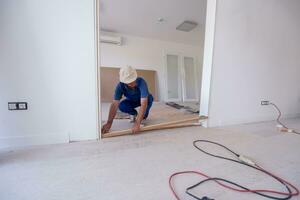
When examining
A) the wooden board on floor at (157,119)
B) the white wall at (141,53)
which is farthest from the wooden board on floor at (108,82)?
the wooden board on floor at (157,119)

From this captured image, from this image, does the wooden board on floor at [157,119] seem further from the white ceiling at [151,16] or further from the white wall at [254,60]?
the white ceiling at [151,16]

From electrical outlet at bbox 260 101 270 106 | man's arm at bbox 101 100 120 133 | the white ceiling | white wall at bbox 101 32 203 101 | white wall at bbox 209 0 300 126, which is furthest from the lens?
white wall at bbox 101 32 203 101

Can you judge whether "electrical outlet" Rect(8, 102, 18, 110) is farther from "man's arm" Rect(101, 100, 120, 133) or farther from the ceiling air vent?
the ceiling air vent

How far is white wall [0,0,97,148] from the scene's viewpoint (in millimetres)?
1435

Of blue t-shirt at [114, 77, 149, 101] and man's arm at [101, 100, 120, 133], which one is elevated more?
blue t-shirt at [114, 77, 149, 101]

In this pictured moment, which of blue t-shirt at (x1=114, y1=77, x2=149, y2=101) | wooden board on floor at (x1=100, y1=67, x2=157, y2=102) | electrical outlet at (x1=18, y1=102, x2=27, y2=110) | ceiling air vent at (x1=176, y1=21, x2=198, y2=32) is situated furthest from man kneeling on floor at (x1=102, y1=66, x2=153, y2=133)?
ceiling air vent at (x1=176, y1=21, x2=198, y2=32)

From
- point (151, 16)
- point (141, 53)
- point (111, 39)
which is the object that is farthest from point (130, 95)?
point (141, 53)

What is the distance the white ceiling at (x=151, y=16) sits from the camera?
368 centimetres

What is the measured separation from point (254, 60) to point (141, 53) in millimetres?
3923

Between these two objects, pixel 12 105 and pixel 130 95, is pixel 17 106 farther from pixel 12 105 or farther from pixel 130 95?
Answer: pixel 130 95

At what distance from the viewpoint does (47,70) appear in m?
1.54

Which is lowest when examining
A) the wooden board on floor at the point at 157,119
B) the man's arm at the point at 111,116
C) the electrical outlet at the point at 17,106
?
the wooden board on floor at the point at 157,119

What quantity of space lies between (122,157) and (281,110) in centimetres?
319

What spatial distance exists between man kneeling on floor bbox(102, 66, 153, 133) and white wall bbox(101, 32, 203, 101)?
131 inches
